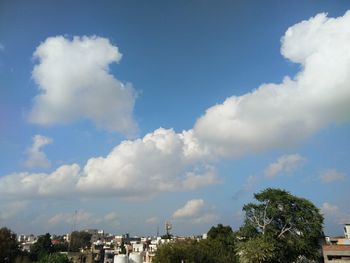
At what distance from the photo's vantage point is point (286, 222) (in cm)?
6175

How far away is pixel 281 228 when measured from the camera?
62.5 m

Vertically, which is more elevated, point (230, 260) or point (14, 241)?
point (14, 241)

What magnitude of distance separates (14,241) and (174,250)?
2021 inches

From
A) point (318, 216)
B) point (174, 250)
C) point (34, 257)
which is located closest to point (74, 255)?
point (34, 257)

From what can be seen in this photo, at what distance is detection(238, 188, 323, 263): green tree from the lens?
57625mm

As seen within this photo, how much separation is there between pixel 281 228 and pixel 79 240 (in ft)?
355

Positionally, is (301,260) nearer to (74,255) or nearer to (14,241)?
(74,255)

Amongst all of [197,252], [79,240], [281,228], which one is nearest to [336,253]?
[281,228]

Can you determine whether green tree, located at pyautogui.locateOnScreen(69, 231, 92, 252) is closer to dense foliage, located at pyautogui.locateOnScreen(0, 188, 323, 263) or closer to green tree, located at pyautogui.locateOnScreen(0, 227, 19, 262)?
green tree, located at pyautogui.locateOnScreen(0, 227, 19, 262)

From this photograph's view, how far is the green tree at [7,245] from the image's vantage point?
91.4m

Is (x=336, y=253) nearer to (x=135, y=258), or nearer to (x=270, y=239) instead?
(x=270, y=239)

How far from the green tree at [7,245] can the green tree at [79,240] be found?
157ft

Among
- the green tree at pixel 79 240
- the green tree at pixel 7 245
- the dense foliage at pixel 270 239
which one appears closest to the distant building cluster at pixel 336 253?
the dense foliage at pixel 270 239

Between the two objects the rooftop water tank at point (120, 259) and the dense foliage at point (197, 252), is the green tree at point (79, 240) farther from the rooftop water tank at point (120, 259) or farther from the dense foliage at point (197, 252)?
the dense foliage at point (197, 252)
